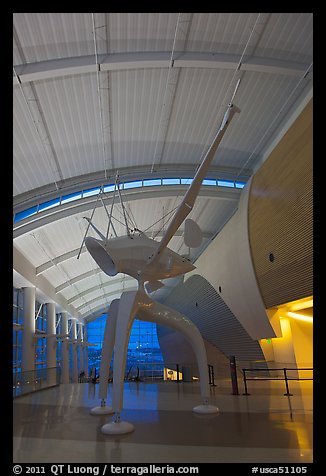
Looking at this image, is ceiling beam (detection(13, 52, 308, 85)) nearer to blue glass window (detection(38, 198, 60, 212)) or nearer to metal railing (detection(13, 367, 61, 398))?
blue glass window (detection(38, 198, 60, 212))

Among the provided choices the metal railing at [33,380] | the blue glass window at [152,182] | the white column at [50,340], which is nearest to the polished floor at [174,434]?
the metal railing at [33,380]

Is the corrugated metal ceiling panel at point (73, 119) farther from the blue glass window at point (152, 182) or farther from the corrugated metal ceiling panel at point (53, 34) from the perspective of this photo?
the blue glass window at point (152, 182)

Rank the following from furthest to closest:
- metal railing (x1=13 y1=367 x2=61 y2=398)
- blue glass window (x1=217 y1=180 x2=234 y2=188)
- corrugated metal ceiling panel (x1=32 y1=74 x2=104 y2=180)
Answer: blue glass window (x1=217 y1=180 x2=234 y2=188) < metal railing (x1=13 y1=367 x2=61 y2=398) < corrugated metal ceiling panel (x1=32 y1=74 x2=104 y2=180)

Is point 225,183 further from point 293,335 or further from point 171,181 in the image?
point 293,335

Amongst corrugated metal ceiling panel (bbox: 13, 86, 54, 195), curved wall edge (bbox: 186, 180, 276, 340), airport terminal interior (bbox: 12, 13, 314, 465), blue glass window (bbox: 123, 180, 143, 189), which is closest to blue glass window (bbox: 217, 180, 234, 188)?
airport terminal interior (bbox: 12, 13, 314, 465)

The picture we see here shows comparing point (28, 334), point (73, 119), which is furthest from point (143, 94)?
A: point (28, 334)

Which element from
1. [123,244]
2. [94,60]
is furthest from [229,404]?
[94,60]

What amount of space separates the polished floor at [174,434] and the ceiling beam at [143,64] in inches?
380

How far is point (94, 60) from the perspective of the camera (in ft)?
37.2

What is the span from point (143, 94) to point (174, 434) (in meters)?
11.3

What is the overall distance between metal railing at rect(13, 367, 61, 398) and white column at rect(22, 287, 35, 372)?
3267 millimetres

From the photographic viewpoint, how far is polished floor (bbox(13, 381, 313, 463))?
507 cm

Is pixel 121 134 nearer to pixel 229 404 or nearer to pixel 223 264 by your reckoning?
pixel 223 264

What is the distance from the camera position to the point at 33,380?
1562cm
